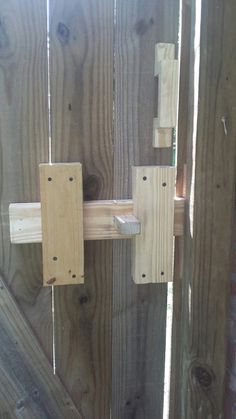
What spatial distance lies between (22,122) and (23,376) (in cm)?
77

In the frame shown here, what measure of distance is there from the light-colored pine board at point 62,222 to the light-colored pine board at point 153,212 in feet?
0.51

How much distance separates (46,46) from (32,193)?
15.9 inches

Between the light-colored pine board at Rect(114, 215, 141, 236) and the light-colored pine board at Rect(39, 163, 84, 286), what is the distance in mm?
113

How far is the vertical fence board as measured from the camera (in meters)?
1.04

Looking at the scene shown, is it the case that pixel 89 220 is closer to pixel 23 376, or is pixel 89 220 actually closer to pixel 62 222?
pixel 62 222

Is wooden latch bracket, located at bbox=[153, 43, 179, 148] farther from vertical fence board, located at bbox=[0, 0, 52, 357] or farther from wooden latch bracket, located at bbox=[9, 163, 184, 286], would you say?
vertical fence board, located at bbox=[0, 0, 52, 357]

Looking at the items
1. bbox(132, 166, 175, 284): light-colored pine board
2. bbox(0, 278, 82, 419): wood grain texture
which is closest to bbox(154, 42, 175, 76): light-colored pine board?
bbox(132, 166, 175, 284): light-colored pine board

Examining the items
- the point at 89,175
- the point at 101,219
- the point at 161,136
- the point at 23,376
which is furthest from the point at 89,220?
the point at 23,376

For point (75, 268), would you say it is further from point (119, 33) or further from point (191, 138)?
point (119, 33)

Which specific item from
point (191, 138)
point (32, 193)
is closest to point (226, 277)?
point (191, 138)

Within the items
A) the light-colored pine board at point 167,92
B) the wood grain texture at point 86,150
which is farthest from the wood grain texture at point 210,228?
the wood grain texture at point 86,150

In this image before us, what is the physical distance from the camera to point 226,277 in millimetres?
1045

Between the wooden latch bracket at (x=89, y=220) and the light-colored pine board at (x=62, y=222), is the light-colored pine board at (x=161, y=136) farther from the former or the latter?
the light-colored pine board at (x=62, y=222)

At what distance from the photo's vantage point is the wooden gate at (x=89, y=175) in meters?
1.06
